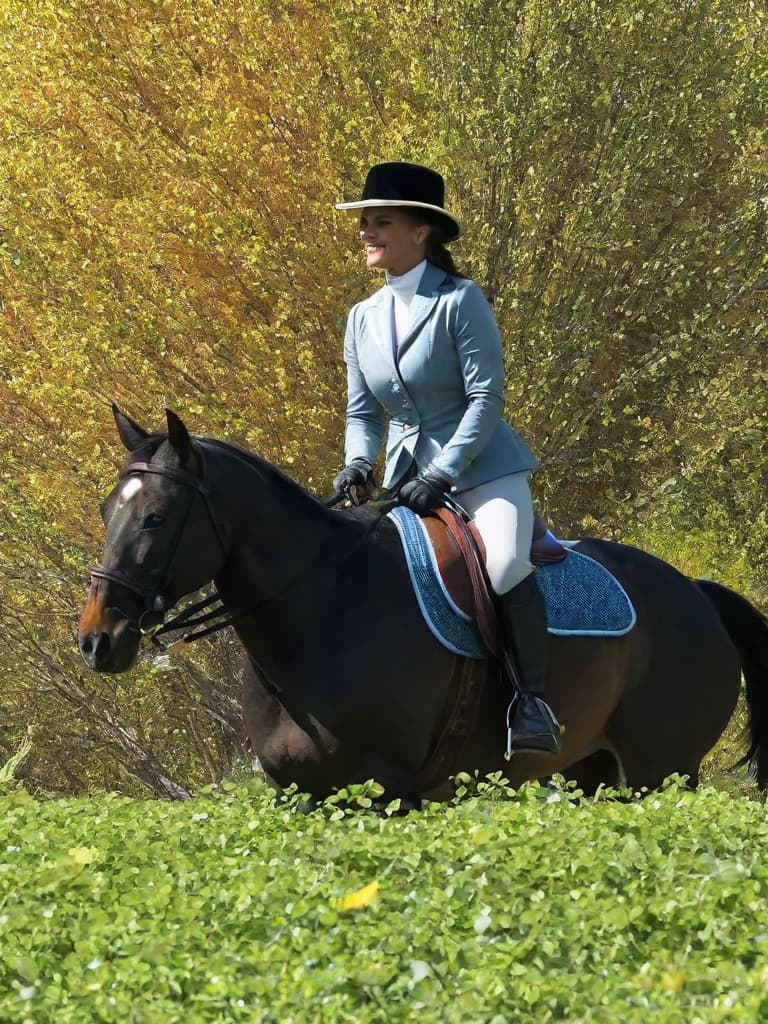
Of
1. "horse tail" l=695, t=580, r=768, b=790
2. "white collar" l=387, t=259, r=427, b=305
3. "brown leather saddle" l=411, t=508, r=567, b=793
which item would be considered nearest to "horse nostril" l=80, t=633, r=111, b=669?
"brown leather saddle" l=411, t=508, r=567, b=793

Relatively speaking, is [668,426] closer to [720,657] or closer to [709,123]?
[709,123]

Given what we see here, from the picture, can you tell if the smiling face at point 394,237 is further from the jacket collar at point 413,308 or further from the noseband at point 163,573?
the noseband at point 163,573

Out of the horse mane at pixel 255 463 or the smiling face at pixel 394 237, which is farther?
the smiling face at pixel 394 237

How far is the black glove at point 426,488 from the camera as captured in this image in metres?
5.48

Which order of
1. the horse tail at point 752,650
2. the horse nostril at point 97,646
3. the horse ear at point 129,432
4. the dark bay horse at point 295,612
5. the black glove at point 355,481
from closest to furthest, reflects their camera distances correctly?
the horse nostril at point 97,646 < the dark bay horse at point 295,612 < the horse ear at point 129,432 < the black glove at point 355,481 < the horse tail at point 752,650

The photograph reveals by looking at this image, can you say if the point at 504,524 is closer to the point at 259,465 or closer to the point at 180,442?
the point at 259,465

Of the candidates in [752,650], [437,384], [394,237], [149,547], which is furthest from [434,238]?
[752,650]

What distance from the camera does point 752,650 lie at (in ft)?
23.5

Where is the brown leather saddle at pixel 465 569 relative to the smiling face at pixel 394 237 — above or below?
below

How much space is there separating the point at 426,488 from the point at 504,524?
0.33 m

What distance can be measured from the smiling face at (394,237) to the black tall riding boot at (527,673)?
1.33 metres

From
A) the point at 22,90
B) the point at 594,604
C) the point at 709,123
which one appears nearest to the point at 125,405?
the point at 22,90

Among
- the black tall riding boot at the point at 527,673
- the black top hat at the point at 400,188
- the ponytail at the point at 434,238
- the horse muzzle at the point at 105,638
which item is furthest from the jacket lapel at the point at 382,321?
the horse muzzle at the point at 105,638

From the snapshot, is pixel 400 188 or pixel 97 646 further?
pixel 400 188
